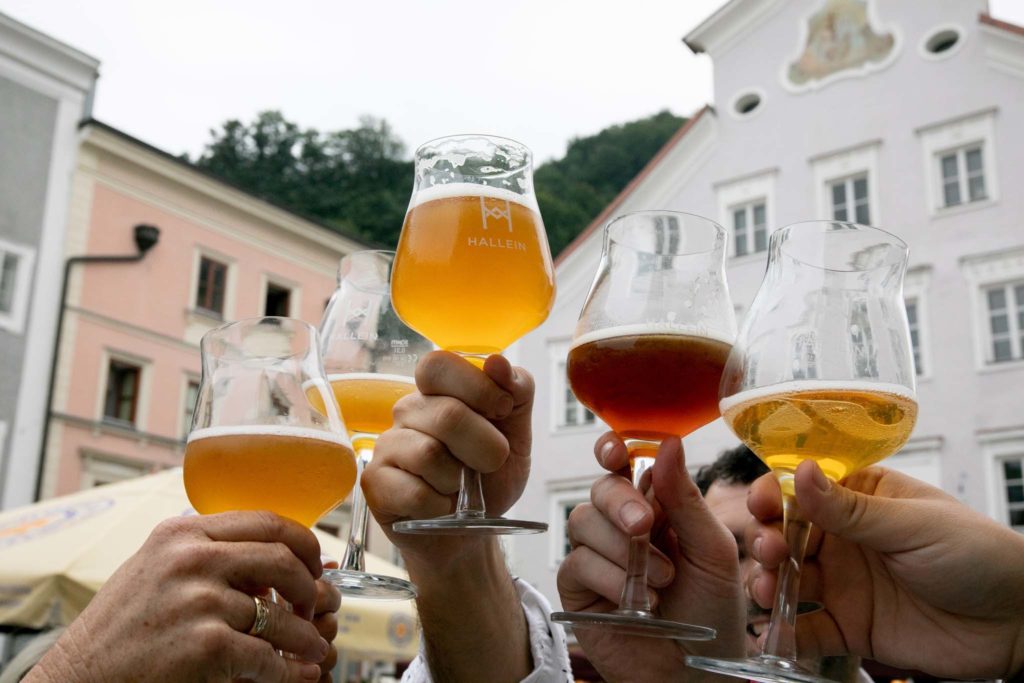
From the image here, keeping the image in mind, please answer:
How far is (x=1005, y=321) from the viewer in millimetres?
14086

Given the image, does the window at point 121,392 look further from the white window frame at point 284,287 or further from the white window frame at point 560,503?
the white window frame at point 560,503

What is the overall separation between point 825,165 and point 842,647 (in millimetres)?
15616

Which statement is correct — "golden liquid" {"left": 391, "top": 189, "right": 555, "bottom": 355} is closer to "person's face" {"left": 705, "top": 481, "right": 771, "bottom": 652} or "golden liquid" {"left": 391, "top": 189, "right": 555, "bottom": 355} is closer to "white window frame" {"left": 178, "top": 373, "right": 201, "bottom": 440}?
"person's face" {"left": 705, "top": 481, "right": 771, "bottom": 652}

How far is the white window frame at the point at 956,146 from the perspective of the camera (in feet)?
48.2

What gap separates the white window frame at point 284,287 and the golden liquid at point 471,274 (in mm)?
19567

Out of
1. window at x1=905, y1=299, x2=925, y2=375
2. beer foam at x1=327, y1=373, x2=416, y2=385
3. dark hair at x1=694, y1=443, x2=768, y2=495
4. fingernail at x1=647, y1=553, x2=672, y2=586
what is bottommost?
fingernail at x1=647, y1=553, x2=672, y2=586

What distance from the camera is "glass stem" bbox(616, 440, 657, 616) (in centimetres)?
164

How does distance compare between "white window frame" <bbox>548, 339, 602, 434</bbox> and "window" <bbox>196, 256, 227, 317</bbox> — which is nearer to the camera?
"white window frame" <bbox>548, 339, 602, 434</bbox>

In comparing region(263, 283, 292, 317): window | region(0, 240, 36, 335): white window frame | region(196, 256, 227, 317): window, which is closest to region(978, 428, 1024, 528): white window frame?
region(263, 283, 292, 317): window

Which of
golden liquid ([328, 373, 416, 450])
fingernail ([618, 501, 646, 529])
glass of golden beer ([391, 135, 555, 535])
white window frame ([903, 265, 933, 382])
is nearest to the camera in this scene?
fingernail ([618, 501, 646, 529])

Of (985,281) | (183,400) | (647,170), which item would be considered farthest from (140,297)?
(985,281)

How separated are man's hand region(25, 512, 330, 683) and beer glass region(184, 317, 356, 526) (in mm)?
103

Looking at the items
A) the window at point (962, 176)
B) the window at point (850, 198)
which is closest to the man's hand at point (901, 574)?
the window at point (962, 176)

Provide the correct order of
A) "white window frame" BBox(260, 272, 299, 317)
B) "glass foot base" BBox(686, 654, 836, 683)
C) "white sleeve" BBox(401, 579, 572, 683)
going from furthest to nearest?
"white window frame" BBox(260, 272, 299, 317)
"white sleeve" BBox(401, 579, 572, 683)
"glass foot base" BBox(686, 654, 836, 683)
